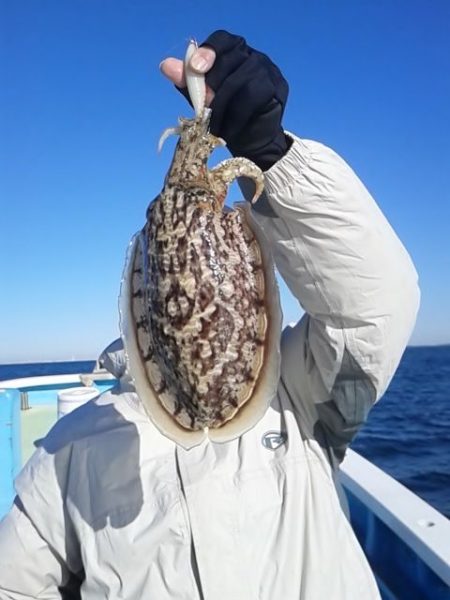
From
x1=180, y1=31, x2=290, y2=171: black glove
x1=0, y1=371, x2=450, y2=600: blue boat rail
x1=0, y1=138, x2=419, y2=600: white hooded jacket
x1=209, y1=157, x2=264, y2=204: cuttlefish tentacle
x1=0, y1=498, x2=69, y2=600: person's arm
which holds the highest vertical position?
x1=180, y1=31, x2=290, y2=171: black glove

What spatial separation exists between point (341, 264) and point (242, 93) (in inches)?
25.7

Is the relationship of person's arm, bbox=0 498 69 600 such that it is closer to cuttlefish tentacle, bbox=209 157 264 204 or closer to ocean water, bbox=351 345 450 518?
cuttlefish tentacle, bbox=209 157 264 204

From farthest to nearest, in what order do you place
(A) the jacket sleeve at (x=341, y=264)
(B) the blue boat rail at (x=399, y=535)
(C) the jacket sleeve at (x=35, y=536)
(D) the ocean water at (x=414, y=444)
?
(D) the ocean water at (x=414, y=444) < (B) the blue boat rail at (x=399, y=535) < (C) the jacket sleeve at (x=35, y=536) < (A) the jacket sleeve at (x=341, y=264)

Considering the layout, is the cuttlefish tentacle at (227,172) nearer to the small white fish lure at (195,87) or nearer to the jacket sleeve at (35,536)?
the small white fish lure at (195,87)

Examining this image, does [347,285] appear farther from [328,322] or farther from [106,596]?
[106,596]

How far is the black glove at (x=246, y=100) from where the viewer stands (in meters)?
1.73

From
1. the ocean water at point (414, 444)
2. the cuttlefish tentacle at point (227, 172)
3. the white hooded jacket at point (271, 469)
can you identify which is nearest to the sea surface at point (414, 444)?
the ocean water at point (414, 444)

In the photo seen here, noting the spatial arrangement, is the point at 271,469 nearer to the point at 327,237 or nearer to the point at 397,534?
the point at 327,237

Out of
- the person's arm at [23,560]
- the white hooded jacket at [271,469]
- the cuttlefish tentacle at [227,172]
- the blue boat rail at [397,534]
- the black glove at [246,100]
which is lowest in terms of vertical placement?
the blue boat rail at [397,534]

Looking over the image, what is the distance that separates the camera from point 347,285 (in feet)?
6.47

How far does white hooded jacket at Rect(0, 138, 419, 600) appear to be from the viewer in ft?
6.46

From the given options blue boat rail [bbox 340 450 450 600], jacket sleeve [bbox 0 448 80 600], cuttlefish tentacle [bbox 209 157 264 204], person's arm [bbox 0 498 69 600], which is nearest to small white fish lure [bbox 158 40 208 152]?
cuttlefish tentacle [bbox 209 157 264 204]

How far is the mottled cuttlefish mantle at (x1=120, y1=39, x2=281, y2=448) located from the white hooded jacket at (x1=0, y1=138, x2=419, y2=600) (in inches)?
11.6

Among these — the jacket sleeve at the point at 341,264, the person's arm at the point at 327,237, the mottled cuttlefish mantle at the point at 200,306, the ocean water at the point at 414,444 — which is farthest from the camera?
the ocean water at the point at 414,444
